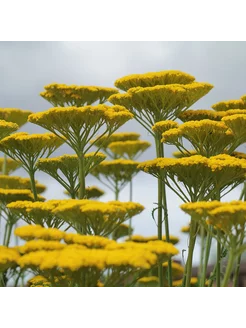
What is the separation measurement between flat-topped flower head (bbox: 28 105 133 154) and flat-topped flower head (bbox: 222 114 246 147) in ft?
2.59

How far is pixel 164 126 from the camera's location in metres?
4.93

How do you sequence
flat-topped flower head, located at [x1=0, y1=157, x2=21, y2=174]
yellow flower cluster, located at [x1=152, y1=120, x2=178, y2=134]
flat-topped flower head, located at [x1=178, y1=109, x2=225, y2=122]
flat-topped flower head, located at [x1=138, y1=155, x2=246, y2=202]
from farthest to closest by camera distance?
flat-topped flower head, located at [x1=0, y1=157, x2=21, y2=174]
flat-topped flower head, located at [x1=178, y1=109, x2=225, y2=122]
yellow flower cluster, located at [x1=152, y1=120, x2=178, y2=134]
flat-topped flower head, located at [x1=138, y1=155, x2=246, y2=202]

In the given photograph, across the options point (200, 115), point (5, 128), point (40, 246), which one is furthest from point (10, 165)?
point (40, 246)

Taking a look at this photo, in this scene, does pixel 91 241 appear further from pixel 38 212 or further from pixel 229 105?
pixel 229 105

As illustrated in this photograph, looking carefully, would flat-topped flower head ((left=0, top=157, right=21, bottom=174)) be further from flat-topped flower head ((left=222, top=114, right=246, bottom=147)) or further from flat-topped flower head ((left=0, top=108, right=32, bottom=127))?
flat-topped flower head ((left=222, top=114, right=246, bottom=147))

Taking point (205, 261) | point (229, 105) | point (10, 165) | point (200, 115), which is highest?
point (229, 105)

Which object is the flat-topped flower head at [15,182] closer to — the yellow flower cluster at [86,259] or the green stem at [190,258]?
the green stem at [190,258]

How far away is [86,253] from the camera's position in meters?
3.14

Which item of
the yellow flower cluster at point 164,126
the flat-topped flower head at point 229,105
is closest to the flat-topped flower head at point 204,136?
the yellow flower cluster at point 164,126

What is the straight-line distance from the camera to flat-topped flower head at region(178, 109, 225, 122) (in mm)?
5387

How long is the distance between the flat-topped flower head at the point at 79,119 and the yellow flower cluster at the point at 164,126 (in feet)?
0.92

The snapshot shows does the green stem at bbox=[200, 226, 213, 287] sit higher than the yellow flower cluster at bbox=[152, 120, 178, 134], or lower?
lower

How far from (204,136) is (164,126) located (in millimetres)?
338

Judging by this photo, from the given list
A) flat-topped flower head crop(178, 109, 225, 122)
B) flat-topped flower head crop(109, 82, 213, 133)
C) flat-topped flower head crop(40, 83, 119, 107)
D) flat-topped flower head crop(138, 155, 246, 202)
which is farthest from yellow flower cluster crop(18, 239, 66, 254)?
flat-topped flower head crop(178, 109, 225, 122)
